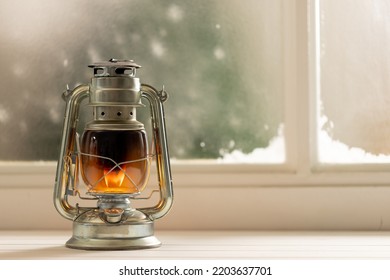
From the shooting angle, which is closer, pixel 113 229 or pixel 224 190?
pixel 113 229

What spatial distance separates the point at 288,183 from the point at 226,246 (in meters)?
0.33

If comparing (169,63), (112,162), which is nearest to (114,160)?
(112,162)

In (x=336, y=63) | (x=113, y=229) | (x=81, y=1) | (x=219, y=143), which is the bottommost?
(x=113, y=229)

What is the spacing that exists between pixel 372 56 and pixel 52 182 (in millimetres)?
670

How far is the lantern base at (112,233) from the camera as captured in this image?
143 cm

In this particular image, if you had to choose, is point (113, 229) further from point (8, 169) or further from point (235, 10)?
point (235, 10)

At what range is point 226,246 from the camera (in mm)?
Result: 1487

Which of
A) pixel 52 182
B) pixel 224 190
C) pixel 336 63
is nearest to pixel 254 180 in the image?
pixel 224 190

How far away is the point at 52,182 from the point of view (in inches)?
70.6

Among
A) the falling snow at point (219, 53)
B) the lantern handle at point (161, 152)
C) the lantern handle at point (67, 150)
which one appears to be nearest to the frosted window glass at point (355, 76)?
the falling snow at point (219, 53)

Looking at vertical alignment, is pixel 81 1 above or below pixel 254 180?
above

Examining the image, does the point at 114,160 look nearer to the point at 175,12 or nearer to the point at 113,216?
the point at 113,216

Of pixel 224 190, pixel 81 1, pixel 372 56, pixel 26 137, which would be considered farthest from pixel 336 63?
pixel 26 137

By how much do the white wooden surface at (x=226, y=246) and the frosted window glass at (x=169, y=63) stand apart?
0.20m
